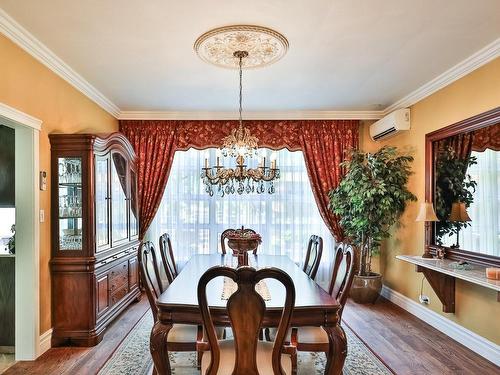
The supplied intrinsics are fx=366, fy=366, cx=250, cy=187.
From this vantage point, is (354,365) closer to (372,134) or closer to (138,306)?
(138,306)

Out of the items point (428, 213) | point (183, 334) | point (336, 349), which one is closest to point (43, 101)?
point (183, 334)

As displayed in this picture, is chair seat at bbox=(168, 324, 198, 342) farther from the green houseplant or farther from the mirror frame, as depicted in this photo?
the green houseplant

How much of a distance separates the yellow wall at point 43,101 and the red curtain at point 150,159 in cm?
118

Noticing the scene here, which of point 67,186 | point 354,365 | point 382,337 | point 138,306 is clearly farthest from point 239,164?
point 138,306

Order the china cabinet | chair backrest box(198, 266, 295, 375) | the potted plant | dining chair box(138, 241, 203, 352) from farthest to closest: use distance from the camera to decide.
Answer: the potted plant, the china cabinet, dining chair box(138, 241, 203, 352), chair backrest box(198, 266, 295, 375)

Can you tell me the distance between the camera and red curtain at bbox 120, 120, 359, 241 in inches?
207

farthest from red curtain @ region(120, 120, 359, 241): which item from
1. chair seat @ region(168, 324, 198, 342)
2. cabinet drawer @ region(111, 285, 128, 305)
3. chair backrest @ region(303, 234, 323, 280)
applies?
chair seat @ region(168, 324, 198, 342)

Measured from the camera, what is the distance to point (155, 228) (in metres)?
5.43

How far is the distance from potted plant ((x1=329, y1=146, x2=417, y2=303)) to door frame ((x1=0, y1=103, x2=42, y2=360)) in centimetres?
349

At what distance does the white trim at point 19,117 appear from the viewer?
263cm

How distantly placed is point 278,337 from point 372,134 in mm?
4005

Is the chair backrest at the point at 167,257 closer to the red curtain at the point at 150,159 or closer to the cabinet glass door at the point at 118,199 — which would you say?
the cabinet glass door at the point at 118,199

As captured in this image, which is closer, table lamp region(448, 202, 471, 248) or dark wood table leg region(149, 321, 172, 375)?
dark wood table leg region(149, 321, 172, 375)

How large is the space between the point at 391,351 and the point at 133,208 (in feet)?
11.3
